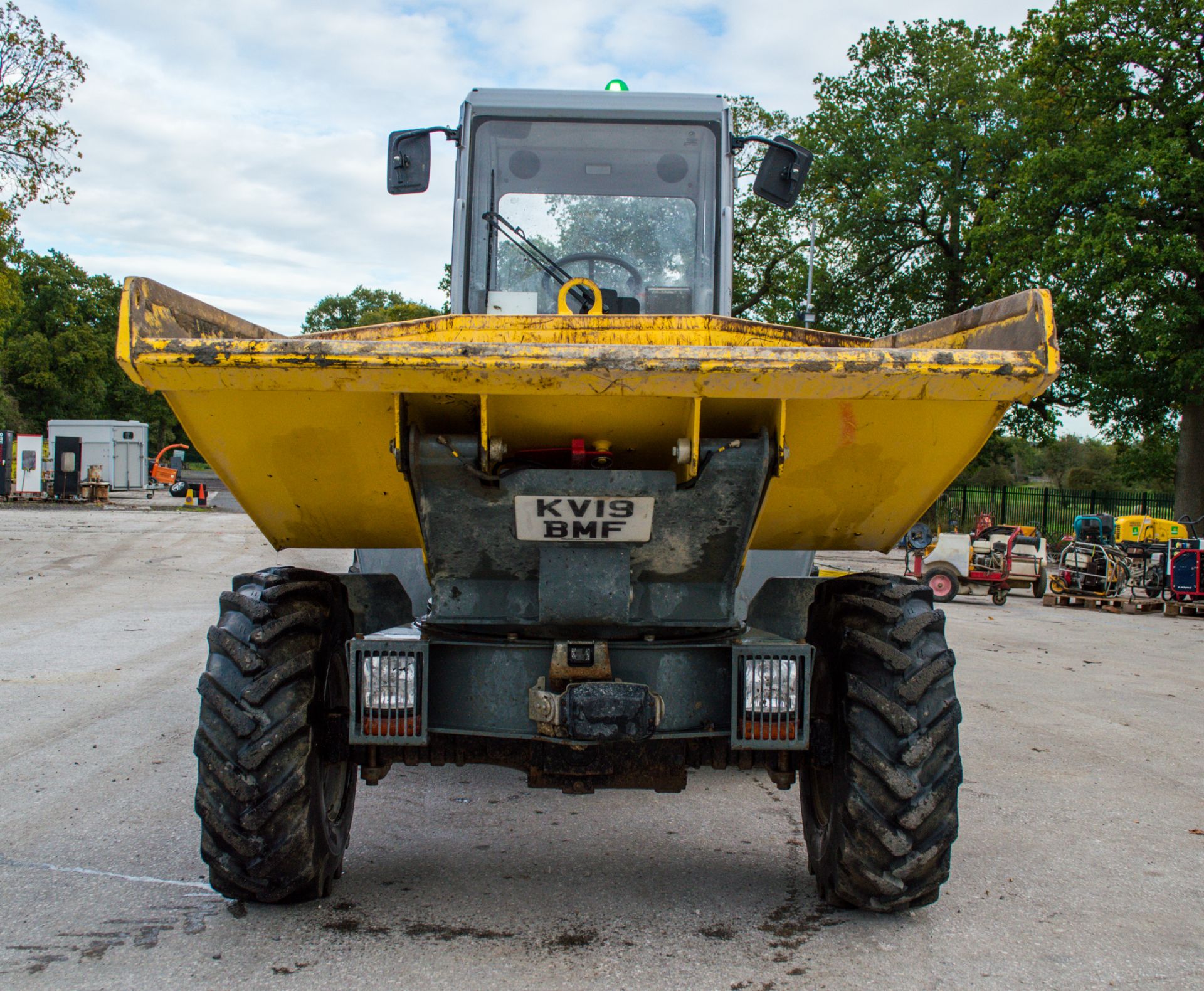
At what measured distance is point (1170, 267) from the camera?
2150 cm

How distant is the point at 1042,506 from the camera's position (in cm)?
3064

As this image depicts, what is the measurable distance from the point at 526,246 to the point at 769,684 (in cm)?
320

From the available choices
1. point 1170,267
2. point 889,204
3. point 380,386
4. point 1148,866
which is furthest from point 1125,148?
point 380,386

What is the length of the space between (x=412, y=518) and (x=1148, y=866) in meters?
3.09

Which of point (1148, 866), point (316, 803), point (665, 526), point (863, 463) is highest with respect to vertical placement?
point (863, 463)

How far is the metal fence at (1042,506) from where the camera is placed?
1142 inches

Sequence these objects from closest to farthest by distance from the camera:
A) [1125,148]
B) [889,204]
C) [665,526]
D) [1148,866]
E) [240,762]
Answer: [240,762] < [665,526] < [1148,866] < [1125,148] < [889,204]

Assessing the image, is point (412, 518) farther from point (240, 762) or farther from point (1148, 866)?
point (1148, 866)

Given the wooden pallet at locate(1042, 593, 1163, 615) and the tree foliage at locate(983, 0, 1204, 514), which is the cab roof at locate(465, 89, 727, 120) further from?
the tree foliage at locate(983, 0, 1204, 514)

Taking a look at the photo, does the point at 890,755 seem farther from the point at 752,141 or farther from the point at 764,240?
the point at 764,240

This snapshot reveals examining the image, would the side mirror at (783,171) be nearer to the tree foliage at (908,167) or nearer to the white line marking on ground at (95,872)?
the white line marking on ground at (95,872)

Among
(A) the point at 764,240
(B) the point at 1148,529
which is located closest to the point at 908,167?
(A) the point at 764,240

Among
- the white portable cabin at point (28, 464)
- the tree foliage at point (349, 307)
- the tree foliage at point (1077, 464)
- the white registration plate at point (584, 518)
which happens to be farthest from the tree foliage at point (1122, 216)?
the tree foliage at point (349, 307)

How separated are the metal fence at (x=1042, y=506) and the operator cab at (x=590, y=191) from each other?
2337 cm
